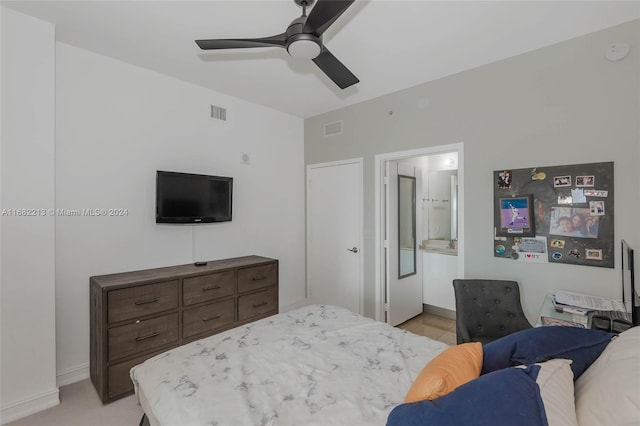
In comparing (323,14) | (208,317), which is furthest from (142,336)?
(323,14)

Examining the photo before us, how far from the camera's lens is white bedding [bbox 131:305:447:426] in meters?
1.18

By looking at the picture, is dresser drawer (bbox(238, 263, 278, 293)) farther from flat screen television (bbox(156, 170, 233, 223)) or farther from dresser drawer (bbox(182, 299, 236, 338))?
flat screen television (bbox(156, 170, 233, 223))

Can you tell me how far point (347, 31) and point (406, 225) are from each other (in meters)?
2.40

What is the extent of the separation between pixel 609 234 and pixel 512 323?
96cm

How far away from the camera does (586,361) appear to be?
113cm

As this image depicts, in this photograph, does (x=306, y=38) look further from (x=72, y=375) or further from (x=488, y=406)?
(x=72, y=375)

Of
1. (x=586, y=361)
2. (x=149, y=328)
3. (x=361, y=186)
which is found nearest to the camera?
(x=586, y=361)

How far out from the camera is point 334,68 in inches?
80.0

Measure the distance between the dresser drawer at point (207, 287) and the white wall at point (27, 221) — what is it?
929 millimetres

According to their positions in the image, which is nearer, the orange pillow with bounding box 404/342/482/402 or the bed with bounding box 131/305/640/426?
the bed with bounding box 131/305/640/426

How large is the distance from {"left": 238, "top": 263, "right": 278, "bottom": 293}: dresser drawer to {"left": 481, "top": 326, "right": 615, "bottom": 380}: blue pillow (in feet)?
7.75

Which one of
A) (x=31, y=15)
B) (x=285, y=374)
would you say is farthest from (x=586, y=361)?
(x=31, y=15)

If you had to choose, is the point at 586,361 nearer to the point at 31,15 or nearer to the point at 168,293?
the point at 168,293

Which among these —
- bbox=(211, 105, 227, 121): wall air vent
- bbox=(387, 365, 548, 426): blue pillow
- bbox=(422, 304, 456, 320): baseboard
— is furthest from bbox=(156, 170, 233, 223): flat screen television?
bbox=(422, 304, 456, 320): baseboard
